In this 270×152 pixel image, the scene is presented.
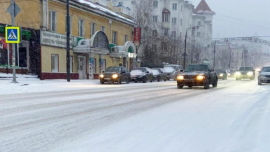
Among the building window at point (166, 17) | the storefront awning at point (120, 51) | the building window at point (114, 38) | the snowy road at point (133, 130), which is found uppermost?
the building window at point (166, 17)

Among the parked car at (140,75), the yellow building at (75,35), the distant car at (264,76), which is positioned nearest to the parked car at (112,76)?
the parked car at (140,75)

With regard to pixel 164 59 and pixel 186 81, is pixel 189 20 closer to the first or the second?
pixel 164 59

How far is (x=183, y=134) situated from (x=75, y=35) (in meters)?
24.8

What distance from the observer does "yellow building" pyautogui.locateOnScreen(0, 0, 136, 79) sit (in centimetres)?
2380

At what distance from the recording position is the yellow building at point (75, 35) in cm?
2380

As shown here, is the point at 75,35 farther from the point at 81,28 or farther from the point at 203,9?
the point at 203,9

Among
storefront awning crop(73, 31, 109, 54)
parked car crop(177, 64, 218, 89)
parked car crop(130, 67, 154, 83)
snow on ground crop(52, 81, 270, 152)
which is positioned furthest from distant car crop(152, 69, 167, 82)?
snow on ground crop(52, 81, 270, 152)

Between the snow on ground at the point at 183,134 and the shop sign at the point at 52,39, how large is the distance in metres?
18.4

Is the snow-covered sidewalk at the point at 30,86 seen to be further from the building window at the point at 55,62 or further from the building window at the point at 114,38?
the building window at the point at 114,38

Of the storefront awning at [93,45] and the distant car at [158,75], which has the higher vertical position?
the storefront awning at [93,45]

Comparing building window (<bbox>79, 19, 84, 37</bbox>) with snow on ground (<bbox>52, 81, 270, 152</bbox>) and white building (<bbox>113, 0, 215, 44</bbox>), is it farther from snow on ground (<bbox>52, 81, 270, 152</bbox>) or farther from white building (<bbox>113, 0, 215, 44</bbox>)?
white building (<bbox>113, 0, 215, 44</bbox>)

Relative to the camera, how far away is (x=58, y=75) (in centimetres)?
2559

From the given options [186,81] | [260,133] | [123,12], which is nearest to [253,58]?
[123,12]

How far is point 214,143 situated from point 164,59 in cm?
4695
